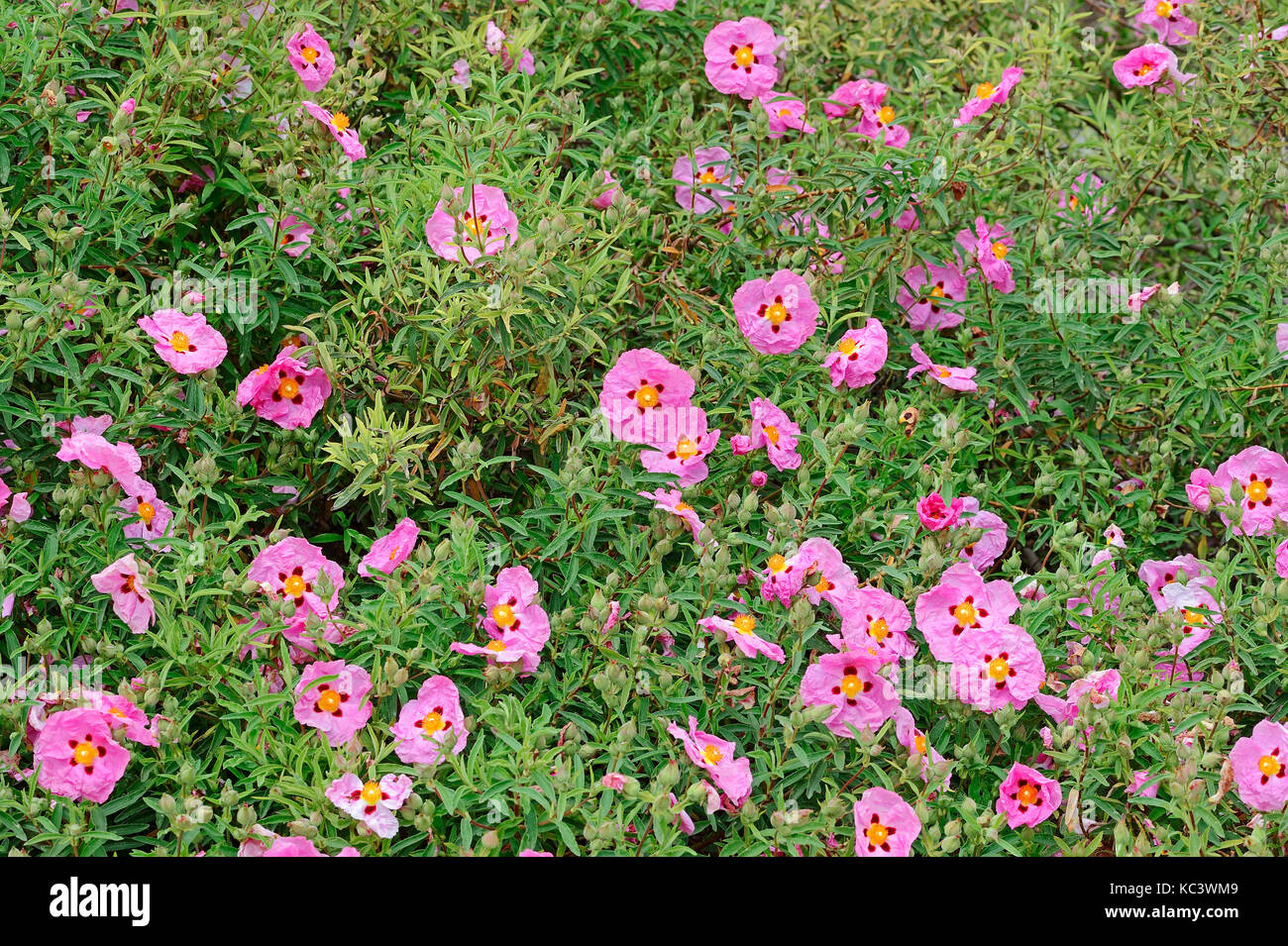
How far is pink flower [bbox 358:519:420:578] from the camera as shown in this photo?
254cm

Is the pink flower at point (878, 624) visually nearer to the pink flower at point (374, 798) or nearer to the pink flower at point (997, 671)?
the pink flower at point (997, 671)

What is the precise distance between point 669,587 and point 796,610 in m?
0.30

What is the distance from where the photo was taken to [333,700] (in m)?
2.31

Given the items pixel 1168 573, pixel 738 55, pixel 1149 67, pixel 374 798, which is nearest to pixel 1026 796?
pixel 1168 573

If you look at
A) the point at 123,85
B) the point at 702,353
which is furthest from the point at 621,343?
the point at 123,85

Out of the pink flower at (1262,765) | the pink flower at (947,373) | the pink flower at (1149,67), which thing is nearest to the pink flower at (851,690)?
the pink flower at (1262,765)

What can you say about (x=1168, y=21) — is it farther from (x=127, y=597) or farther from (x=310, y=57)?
(x=127, y=597)

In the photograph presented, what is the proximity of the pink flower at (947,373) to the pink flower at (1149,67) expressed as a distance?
44.1 inches

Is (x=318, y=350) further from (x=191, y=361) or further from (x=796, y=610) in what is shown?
(x=796, y=610)

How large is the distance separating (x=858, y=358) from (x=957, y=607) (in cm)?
72

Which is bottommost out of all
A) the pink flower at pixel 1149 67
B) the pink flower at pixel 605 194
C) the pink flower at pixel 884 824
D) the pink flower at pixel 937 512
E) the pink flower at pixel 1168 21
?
→ the pink flower at pixel 884 824

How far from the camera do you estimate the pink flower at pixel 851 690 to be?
2.41 meters

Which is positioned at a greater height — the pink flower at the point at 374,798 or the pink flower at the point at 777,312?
the pink flower at the point at 777,312

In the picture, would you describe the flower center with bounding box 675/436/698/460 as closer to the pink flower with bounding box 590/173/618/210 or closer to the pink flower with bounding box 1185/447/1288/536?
the pink flower with bounding box 590/173/618/210
